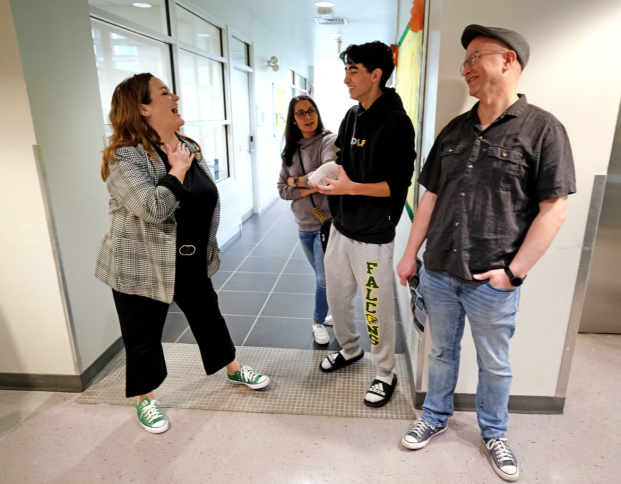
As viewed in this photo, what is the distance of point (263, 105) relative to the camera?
253 inches

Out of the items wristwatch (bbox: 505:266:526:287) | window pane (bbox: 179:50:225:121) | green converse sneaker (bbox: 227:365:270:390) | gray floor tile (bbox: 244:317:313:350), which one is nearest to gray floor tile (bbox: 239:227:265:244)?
window pane (bbox: 179:50:225:121)

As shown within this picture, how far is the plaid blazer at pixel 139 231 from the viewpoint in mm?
1574

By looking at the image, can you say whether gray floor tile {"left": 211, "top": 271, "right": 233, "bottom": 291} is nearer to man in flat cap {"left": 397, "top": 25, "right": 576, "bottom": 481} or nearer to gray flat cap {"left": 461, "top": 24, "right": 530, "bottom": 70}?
man in flat cap {"left": 397, "top": 25, "right": 576, "bottom": 481}

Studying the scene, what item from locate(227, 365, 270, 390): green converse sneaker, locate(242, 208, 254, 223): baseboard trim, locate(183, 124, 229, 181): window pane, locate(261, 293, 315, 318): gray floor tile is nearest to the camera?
locate(227, 365, 270, 390): green converse sneaker

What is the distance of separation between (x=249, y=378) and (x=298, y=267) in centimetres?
187

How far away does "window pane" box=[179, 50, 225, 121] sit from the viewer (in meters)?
3.79

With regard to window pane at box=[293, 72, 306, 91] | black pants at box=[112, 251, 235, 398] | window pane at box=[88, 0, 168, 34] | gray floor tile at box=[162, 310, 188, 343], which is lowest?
gray floor tile at box=[162, 310, 188, 343]

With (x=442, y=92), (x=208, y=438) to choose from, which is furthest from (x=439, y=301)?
(x=208, y=438)

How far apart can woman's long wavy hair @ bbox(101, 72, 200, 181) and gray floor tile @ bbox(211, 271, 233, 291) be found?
6.52 ft

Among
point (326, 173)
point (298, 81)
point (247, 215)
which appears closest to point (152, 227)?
point (326, 173)

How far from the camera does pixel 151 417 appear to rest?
190 cm

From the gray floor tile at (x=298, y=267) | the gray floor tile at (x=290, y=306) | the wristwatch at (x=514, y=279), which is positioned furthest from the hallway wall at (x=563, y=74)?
the gray floor tile at (x=298, y=267)

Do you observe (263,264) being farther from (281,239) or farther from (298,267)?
(281,239)

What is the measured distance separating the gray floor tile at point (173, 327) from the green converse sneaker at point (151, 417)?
75cm
